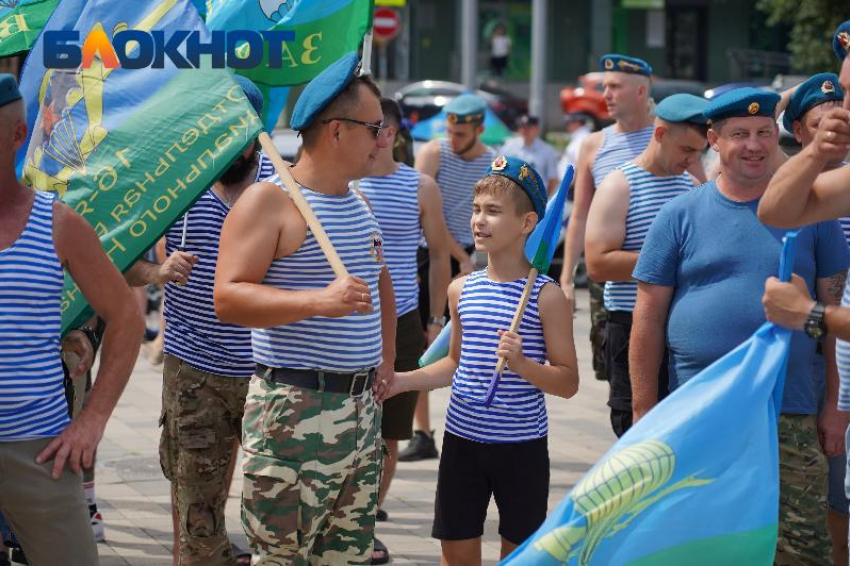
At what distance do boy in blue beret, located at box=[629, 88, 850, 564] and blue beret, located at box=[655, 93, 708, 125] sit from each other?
1227 millimetres

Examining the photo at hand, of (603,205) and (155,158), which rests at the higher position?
(155,158)

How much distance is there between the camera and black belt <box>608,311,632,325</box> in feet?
22.9

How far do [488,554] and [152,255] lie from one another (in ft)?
6.75

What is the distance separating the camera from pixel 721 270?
5316mm

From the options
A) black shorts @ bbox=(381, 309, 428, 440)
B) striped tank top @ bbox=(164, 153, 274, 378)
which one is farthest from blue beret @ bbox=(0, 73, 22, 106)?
black shorts @ bbox=(381, 309, 428, 440)

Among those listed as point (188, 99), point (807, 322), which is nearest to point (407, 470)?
point (188, 99)

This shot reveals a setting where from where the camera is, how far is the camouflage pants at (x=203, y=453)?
6078 millimetres

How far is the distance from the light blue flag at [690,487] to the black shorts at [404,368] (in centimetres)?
298

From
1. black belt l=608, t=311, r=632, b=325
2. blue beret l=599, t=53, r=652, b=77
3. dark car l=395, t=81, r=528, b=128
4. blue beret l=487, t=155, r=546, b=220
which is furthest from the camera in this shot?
dark car l=395, t=81, r=528, b=128

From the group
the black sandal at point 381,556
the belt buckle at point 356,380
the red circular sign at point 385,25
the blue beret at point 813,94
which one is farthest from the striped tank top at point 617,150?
the red circular sign at point 385,25

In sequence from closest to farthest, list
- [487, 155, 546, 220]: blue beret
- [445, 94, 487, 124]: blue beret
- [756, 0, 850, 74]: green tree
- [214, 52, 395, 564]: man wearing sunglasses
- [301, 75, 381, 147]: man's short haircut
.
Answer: [214, 52, 395, 564]: man wearing sunglasses
[301, 75, 381, 147]: man's short haircut
[487, 155, 546, 220]: blue beret
[445, 94, 487, 124]: blue beret
[756, 0, 850, 74]: green tree

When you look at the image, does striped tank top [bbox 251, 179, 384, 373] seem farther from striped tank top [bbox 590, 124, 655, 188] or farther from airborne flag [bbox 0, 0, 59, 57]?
striped tank top [bbox 590, 124, 655, 188]

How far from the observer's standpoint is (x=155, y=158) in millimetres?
5141

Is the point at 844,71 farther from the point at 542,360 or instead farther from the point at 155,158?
the point at 155,158
